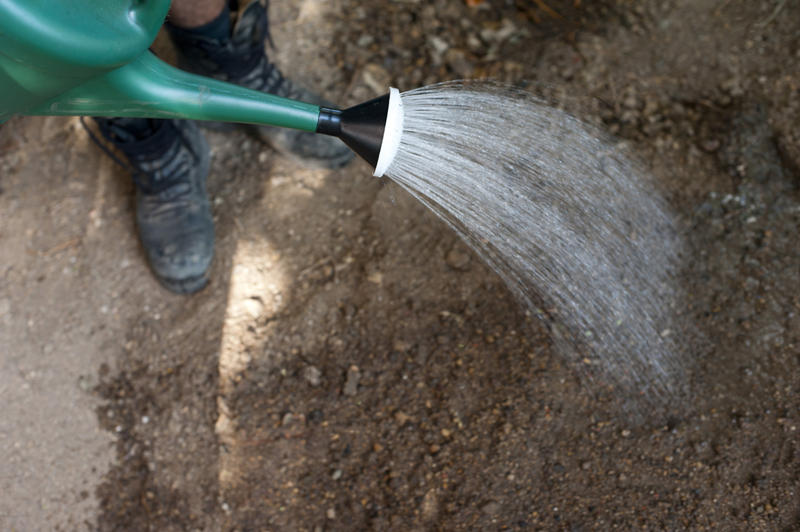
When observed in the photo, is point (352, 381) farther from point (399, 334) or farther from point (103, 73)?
point (103, 73)

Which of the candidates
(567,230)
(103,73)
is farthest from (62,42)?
(567,230)

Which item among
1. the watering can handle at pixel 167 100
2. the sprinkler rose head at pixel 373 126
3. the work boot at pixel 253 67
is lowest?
the sprinkler rose head at pixel 373 126

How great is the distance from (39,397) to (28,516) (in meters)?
0.29

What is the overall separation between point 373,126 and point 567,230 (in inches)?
24.0

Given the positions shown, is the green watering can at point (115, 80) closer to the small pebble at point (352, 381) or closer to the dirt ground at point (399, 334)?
the dirt ground at point (399, 334)

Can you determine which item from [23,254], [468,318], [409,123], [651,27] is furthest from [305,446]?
[651,27]

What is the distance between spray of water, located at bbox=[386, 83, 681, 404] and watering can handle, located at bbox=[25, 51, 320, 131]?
300 mm

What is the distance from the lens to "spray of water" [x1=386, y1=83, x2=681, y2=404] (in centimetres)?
129

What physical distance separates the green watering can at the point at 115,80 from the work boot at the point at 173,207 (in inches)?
25.7

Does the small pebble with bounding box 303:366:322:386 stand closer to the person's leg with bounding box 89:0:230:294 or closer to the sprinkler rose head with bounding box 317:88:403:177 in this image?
the person's leg with bounding box 89:0:230:294

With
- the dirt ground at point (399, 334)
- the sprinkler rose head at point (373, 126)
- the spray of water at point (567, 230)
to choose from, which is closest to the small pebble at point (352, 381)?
the dirt ground at point (399, 334)

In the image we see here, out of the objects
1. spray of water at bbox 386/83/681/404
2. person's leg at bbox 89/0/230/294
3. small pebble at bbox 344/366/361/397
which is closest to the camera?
spray of water at bbox 386/83/681/404

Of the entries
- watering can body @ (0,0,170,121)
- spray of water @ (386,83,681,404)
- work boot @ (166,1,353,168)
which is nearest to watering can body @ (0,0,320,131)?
watering can body @ (0,0,170,121)

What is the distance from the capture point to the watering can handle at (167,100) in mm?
953
